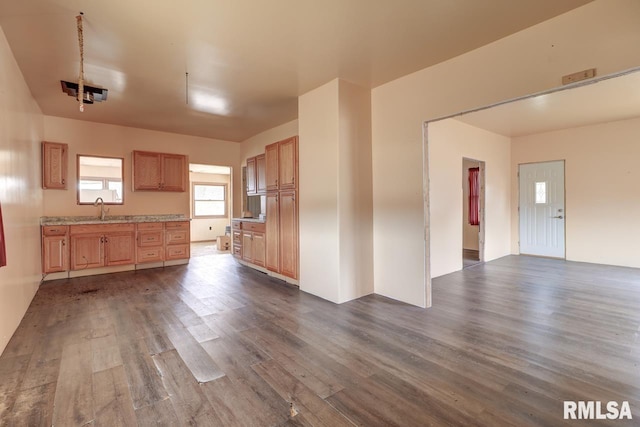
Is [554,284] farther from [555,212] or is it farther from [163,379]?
[163,379]

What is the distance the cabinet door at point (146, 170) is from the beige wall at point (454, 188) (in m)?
5.10

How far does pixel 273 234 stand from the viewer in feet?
15.7

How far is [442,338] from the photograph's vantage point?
2.57 metres

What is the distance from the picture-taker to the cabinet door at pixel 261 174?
5373 millimetres

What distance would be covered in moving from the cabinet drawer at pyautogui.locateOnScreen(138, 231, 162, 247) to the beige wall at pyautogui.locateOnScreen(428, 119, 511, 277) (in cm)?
497

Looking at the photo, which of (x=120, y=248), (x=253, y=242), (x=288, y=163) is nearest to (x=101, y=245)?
(x=120, y=248)

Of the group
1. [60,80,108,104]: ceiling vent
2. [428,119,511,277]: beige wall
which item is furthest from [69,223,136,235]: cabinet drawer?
[428,119,511,277]: beige wall

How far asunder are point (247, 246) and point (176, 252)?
1.46 meters

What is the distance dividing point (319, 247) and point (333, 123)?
159 cm

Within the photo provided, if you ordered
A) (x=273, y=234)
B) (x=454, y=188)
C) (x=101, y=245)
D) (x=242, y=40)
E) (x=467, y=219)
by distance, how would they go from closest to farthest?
(x=242, y=40), (x=273, y=234), (x=101, y=245), (x=454, y=188), (x=467, y=219)

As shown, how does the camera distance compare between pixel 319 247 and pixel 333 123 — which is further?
pixel 319 247

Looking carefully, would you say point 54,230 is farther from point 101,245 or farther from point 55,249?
point 101,245

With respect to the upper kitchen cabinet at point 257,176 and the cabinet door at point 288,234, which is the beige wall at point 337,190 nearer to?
the cabinet door at point 288,234

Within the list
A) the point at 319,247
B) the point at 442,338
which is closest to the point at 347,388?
the point at 442,338
